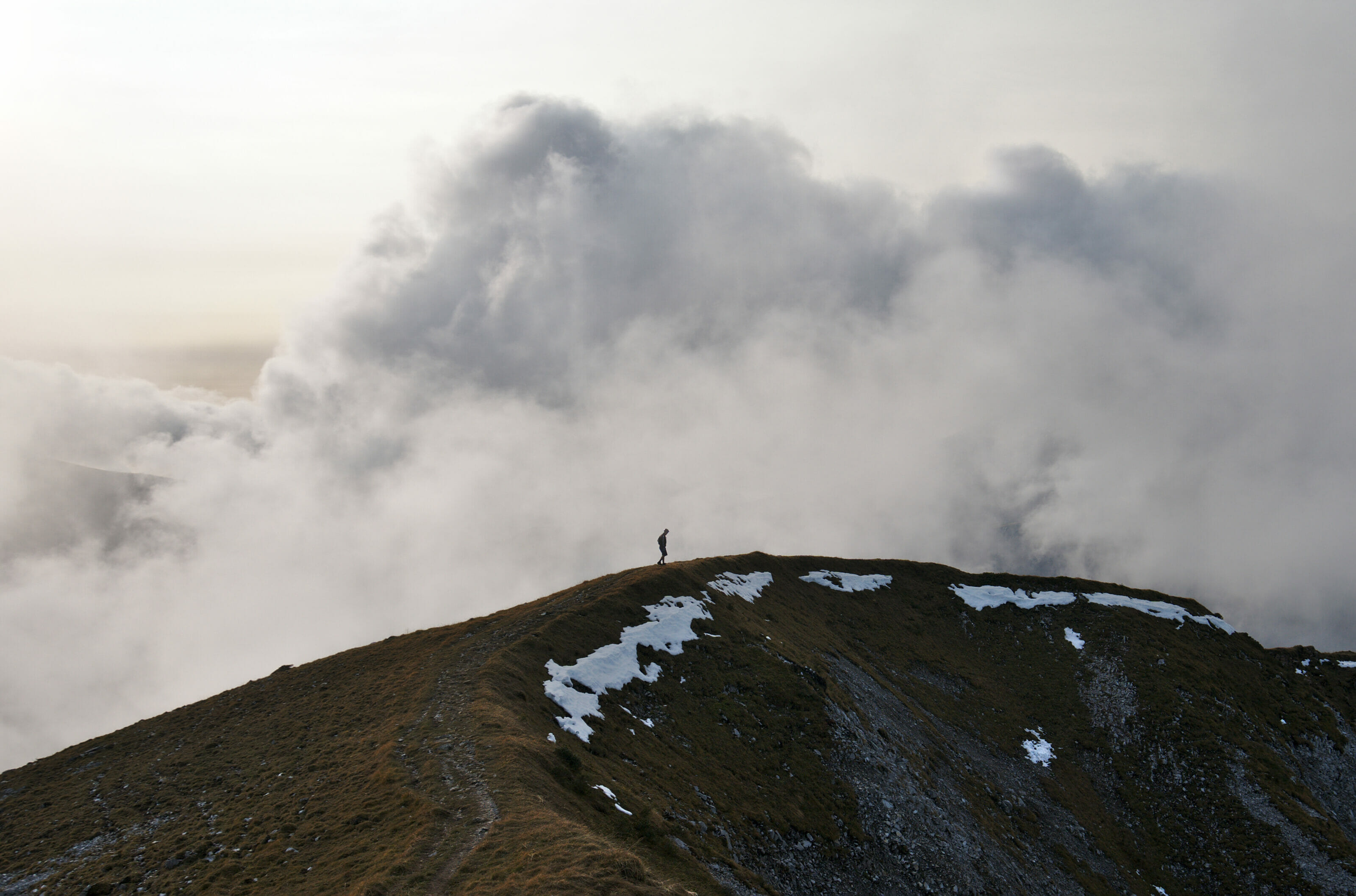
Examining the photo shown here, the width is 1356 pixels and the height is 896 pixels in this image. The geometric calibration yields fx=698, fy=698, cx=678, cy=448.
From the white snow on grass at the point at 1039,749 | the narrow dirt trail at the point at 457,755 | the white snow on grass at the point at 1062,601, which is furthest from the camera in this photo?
the white snow on grass at the point at 1062,601

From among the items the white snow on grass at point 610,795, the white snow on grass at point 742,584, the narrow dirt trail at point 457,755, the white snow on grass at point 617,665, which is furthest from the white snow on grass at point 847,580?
the white snow on grass at point 610,795

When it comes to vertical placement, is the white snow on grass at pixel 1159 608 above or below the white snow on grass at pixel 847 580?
below

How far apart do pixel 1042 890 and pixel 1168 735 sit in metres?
29.0

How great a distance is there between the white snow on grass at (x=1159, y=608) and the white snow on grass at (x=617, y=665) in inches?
2297

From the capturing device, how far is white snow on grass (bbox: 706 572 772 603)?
6844 centimetres

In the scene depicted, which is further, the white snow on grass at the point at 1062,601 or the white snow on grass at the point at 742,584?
the white snow on grass at the point at 1062,601

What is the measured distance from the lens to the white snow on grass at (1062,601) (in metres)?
86.1

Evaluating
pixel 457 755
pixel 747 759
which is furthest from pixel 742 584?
pixel 457 755

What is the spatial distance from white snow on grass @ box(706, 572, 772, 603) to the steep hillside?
46cm

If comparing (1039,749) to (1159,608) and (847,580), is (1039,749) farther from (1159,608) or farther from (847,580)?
(1159,608)

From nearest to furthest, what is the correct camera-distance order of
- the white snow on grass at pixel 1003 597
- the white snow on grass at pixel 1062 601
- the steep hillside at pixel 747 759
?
1. the steep hillside at pixel 747 759
2. the white snow on grass at pixel 1062 601
3. the white snow on grass at pixel 1003 597

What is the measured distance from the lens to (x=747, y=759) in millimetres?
43312

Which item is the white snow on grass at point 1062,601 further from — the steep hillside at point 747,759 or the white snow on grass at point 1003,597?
the steep hillside at point 747,759

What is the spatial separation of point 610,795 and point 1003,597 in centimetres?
7295
